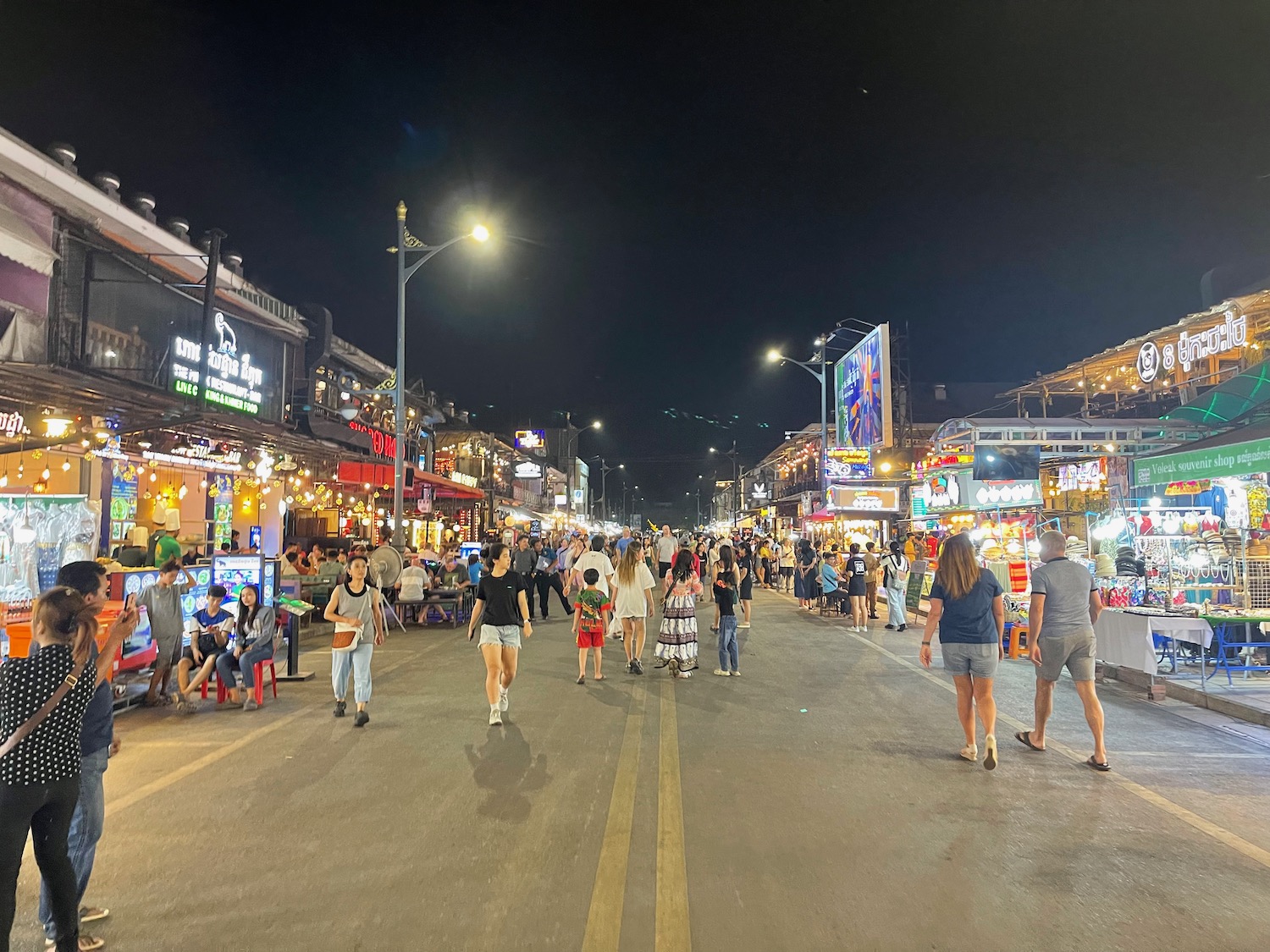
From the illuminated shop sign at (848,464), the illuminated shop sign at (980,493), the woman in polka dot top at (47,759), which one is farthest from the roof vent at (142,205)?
the illuminated shop sign at (848,464)

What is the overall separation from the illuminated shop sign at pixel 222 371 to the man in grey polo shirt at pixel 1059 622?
14319 millimetres

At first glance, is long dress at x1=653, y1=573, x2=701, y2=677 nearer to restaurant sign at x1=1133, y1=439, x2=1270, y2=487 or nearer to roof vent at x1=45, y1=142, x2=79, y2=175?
restaurant sign at x1=1133, y1=439, x2=1270, y2=487

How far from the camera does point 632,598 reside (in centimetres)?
1010

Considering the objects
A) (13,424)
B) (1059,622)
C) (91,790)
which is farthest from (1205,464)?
(13,424)

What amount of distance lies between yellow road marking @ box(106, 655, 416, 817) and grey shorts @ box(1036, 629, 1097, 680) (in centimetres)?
710

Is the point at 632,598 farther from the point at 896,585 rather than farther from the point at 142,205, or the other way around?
the point at 142,205

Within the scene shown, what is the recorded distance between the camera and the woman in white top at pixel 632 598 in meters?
10.1

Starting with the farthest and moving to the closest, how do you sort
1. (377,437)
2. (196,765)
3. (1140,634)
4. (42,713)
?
(377,437) < (1140,634) < (196,765) < (42,713)

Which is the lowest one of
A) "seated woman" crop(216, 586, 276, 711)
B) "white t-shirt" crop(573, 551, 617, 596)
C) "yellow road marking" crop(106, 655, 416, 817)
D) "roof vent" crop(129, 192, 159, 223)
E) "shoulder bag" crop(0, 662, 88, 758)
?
"yellow road marking" crop(106, 655, 416, 817)

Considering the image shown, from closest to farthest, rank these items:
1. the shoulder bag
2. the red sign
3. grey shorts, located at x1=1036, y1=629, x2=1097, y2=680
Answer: the shoulder bag → grey shorts, located at x1=1036, y1=629, x2=1097, y2=680 → the red sign

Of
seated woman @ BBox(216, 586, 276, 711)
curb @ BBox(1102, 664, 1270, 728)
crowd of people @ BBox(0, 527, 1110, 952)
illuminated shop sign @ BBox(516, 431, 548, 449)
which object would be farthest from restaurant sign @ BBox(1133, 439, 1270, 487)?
illuminated shop sign @ BBox(516, 431, 548, 449)

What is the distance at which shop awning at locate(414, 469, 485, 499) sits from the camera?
959 inches

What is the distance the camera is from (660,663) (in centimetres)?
1083

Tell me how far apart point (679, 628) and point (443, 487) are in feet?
61.8
